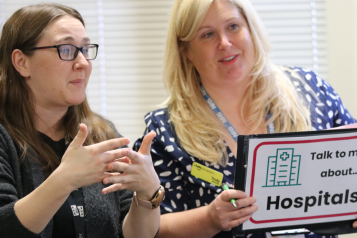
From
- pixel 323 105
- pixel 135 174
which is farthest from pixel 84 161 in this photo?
pixel 323 105

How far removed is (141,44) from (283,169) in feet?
5.46

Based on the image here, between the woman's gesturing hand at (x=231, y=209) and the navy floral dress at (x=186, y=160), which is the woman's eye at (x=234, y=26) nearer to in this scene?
the navy floral dress at (x=186, y=160)

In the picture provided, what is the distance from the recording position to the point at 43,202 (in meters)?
1.20

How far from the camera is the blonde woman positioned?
171cm

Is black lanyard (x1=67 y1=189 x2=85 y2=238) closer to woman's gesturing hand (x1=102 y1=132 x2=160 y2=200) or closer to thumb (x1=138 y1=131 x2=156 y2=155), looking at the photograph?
woman's gesturing hand (x1=102 y1=132 x2=160 y2=200)

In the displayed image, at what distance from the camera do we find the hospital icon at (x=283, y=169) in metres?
1.33

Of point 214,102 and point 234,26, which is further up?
point 234,26

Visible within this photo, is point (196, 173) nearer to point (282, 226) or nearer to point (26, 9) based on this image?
point (282, 226)

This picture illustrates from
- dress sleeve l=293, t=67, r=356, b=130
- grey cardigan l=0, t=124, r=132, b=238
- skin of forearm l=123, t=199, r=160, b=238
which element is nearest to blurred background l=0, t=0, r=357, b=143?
dress sleeve l=293, t=67, r=356, b=130

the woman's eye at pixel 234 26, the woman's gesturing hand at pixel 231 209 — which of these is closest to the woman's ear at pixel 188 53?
the woman's eye at pixel 234 26

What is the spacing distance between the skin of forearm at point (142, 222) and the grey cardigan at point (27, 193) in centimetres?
10

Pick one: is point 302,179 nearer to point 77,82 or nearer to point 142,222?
point 142,222

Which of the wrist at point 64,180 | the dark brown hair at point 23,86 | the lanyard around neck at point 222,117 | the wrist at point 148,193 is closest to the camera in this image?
the wrist at point 64,180

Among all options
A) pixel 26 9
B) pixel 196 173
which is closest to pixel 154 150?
pixel 196 173
